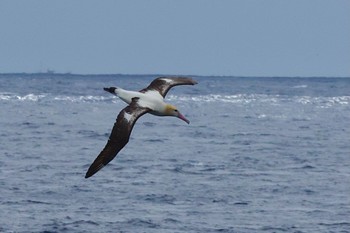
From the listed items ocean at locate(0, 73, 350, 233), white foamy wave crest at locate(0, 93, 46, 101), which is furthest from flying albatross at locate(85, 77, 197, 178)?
white foamy wave crest at locate(0, 93, 46, 101)

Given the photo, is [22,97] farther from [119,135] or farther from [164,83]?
[119,135]

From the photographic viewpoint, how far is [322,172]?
49.5 m

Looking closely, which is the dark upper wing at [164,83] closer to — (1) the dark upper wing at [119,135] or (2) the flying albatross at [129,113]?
(2) the flying albatross at [129,113]

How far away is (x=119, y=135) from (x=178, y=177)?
2655 centimetres

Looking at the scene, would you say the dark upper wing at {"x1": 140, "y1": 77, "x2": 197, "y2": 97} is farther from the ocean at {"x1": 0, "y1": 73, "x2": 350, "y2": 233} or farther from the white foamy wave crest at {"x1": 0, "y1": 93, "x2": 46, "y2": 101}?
the white foamy wave crest at {"x1": 0, "y1": 93, "x2": 46, "y2": 101}

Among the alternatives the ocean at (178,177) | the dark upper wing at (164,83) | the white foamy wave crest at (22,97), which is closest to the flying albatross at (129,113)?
the dark upper wing at (164,83)

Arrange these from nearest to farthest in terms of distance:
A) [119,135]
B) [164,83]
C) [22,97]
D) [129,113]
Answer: [119,135], [129,113], [164,83], [22,97]

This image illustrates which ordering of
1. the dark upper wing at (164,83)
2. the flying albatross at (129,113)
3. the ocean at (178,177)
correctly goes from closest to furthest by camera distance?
1. the flying albatross at (129,113)
2. the dark upper wing at (164,83)
3. the ocean at (178,177)

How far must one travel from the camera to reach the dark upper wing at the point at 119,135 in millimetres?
20203

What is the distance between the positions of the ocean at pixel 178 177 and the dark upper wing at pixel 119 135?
16315 mm

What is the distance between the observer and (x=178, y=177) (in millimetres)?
47281

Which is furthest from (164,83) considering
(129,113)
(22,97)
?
(22,97)

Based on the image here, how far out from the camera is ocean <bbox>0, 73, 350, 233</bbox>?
127ft

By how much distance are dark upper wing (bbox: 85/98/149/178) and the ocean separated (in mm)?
16315
